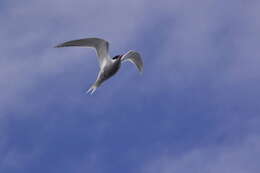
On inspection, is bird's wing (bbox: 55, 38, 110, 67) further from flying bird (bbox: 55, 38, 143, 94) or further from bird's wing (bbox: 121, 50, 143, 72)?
bird's wing (bbox: 121, 50, 143, 72)

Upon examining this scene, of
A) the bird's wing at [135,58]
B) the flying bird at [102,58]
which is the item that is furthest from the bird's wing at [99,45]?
the bird's wing at [135,58]

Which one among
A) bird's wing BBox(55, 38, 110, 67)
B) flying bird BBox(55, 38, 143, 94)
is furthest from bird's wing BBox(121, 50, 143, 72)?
bird's wing BBox(55, 38, 110, 67)

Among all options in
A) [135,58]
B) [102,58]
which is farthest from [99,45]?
[135,58]

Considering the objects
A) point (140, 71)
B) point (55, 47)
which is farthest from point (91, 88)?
point (140, 71)

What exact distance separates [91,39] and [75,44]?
1.97m

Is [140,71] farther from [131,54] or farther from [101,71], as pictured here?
[101,71]

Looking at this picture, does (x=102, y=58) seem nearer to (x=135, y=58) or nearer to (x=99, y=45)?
(x=99, y=45)

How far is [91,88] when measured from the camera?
45344 mm

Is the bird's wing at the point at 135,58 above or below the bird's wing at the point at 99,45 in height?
above

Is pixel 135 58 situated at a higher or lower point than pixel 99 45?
higher

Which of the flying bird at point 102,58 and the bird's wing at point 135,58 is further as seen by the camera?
the bird's wing at point 135,58

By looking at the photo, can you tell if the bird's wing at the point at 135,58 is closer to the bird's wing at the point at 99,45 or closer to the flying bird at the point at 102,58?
the flying bird at the point at 102,58

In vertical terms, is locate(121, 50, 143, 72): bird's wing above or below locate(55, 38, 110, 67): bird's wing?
above

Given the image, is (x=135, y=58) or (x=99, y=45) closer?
(x=99, y=45)
